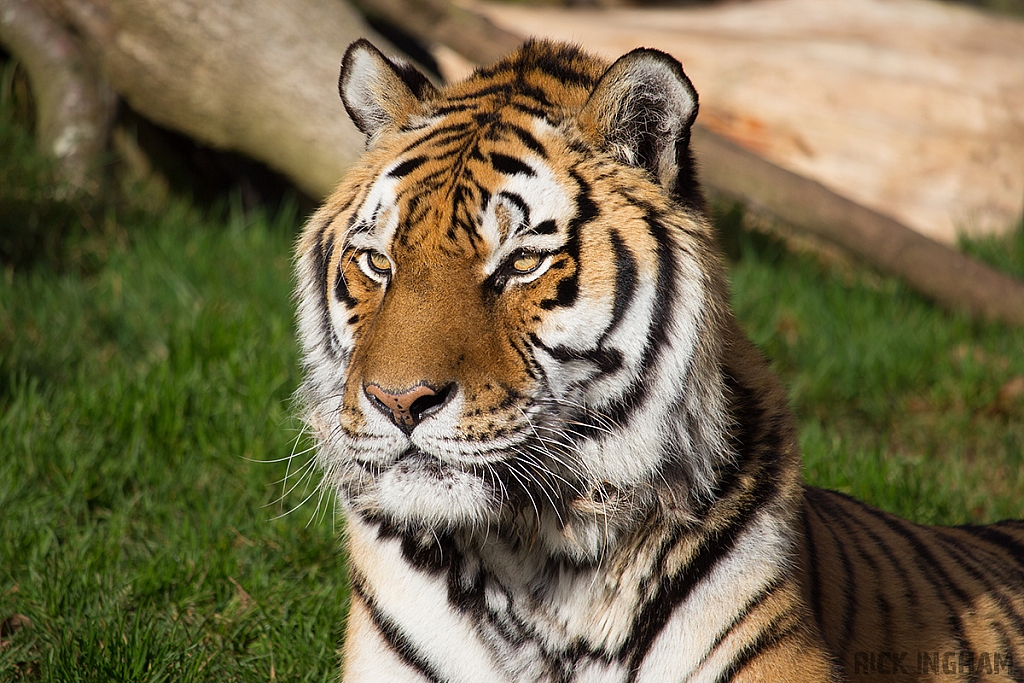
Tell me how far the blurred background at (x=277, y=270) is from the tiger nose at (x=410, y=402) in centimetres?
51

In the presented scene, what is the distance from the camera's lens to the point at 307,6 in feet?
15.2

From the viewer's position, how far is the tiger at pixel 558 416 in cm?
176

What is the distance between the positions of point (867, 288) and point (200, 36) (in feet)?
10.9

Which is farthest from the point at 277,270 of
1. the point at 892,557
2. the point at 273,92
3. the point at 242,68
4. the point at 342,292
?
the point at 892,557

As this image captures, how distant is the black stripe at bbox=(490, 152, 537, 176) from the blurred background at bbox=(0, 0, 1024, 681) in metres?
0.76

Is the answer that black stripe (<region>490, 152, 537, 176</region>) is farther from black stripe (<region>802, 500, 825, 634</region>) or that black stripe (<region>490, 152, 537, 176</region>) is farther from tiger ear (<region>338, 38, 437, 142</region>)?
black stripe (<region>802, 500, 825, 634</region>)

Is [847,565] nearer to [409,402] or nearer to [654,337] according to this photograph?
[654,337]

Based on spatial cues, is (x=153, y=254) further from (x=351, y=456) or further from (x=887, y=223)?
(x=887, y=223)

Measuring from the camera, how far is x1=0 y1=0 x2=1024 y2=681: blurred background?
2.66m

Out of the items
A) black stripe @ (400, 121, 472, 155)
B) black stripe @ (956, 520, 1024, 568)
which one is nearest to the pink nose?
black stripe @ (400, 121, 472, 155)

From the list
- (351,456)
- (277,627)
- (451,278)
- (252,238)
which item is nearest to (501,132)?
(451,278)

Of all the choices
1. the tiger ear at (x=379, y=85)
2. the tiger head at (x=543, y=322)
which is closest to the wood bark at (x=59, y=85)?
the tiger ear at (x=379, y=85)

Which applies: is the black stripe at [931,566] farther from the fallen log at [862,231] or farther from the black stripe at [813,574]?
the fallen log at [862,231]

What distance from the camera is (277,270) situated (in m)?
4.46
